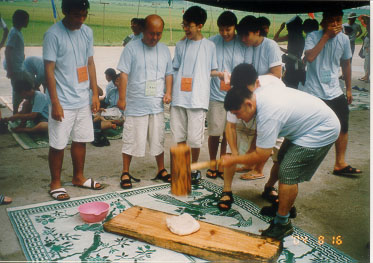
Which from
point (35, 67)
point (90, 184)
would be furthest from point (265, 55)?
point (35, 67)

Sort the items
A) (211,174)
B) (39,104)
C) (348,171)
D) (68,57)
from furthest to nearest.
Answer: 1. (39,104)
2. (348,171)
3. (211,174)
4. (68,57)

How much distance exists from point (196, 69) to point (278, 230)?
1.50 metres

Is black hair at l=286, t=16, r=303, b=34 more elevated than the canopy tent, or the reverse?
the canopy tent

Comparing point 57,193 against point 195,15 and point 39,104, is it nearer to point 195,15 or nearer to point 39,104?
point 195,15

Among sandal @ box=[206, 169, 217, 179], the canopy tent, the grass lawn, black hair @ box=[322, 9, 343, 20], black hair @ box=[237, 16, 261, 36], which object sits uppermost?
the grass lawn

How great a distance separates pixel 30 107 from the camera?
468 cm

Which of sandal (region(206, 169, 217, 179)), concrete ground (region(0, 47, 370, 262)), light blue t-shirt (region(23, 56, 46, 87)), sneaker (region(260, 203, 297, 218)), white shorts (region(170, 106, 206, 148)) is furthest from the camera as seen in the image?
light blue t-shirt (region(23, 56, 46, 87))

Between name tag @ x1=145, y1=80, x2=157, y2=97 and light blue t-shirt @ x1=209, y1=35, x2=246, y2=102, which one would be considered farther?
light blue t-shirt @ x1=209, y1=35, x2=246, y2=102

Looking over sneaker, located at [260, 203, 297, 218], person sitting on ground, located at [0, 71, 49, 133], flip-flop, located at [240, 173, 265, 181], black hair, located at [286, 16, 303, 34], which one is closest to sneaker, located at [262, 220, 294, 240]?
sneaker, located at [260, 203, 297, 218]

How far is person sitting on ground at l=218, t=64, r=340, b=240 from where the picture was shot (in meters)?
2.05

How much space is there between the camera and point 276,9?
15.4 feet

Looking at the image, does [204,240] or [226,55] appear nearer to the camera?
[204,240]

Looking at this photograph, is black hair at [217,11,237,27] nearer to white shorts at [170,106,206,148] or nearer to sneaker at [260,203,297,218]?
white shorts at [170,106,206,148]

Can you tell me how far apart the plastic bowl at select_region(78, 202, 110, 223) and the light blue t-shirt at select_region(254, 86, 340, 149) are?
1.21 m
